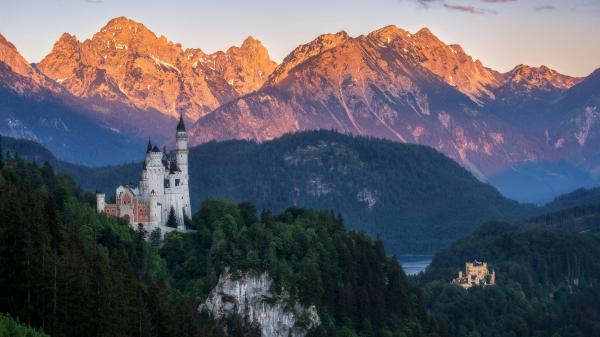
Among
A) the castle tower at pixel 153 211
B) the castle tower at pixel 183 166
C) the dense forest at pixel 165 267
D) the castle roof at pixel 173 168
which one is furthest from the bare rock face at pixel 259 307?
the castle roof at pixel 173 168

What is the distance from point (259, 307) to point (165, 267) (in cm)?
940

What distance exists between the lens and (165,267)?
479 ft

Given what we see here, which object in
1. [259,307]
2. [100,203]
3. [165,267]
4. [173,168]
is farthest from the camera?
[173,168]

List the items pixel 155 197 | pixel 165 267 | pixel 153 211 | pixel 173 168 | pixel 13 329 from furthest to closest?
pixel 173 168, pixel 155 197, pixel 153 211, pixel 165 267, pixel 13 329

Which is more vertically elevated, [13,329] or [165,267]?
[165,267]

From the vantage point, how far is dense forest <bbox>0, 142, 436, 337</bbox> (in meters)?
99.8

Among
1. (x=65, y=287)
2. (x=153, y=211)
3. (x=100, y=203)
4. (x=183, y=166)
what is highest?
(x=183, y=166)

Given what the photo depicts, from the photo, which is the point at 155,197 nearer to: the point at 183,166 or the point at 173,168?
the point at 173,168

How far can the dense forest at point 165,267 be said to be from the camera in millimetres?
99750

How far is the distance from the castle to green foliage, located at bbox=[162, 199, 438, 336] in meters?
2.45

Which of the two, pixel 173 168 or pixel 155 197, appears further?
pixel 173 168

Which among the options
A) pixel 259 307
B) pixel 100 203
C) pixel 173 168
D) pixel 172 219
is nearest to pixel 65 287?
pixel 259 307

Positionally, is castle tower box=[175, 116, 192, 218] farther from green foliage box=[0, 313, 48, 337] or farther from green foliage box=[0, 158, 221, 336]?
green foliage box=[0, 313, 48, 337]

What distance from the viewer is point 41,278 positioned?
99312mm
